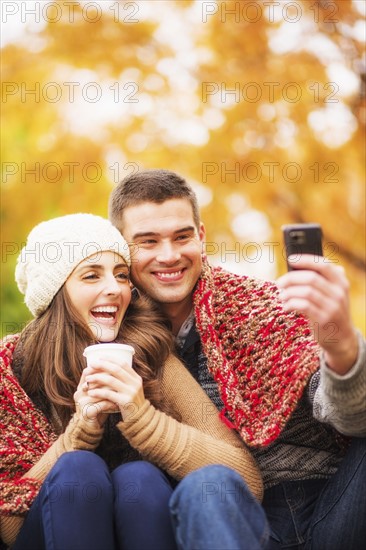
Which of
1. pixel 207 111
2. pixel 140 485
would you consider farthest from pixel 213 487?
pixel 207 111

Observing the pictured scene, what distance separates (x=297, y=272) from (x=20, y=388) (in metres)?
1.06

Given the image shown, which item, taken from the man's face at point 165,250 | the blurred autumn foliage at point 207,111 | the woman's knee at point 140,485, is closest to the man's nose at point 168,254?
the man's face at point 165,250

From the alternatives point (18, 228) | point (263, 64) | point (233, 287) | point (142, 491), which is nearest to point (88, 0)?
point (263, 64)

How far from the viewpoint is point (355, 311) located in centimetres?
504

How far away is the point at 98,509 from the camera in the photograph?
76.6 inches

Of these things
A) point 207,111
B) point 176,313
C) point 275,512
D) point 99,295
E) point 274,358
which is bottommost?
point 275,512

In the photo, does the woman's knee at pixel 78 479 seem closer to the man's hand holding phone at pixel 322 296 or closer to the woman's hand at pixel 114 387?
the woman's hand at pixel 114 387

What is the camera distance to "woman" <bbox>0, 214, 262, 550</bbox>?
1965 mm

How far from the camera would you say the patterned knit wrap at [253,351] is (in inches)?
89.4

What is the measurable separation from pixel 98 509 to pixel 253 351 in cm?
77

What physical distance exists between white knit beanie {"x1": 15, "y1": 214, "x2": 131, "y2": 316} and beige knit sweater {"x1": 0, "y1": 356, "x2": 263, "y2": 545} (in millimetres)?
Answer: 507

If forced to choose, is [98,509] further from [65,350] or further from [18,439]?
[65,350]

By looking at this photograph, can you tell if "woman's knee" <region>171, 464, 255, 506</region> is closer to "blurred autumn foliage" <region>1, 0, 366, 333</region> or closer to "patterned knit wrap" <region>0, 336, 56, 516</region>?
"patterned knit wrap" <region>0, 336, 56, 516</region>

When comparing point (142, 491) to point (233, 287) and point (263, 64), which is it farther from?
point (263, 64)
